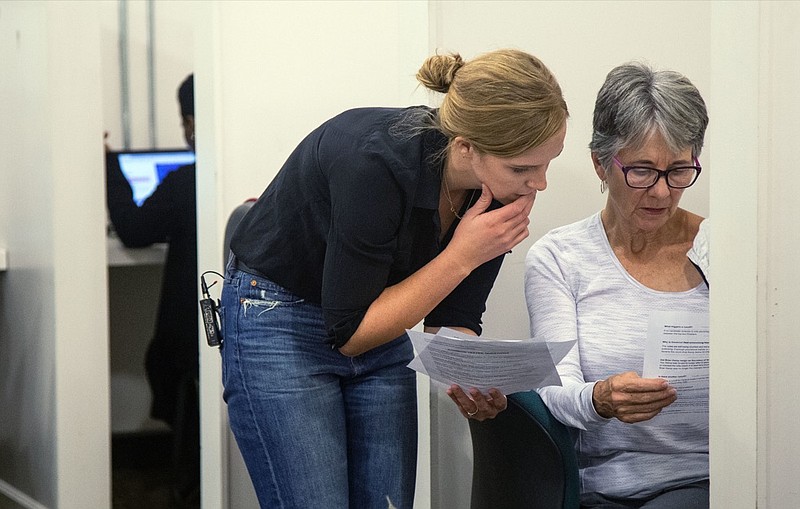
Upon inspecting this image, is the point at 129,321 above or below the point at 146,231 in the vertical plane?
below

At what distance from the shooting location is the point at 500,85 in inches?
51.3

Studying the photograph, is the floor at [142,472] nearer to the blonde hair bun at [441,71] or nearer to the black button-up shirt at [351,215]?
the black button-up shirt at [351,215]

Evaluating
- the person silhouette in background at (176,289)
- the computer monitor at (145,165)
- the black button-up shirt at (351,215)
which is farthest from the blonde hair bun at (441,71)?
the computer monitor at (145,165)

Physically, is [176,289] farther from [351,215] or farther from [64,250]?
[351,215]

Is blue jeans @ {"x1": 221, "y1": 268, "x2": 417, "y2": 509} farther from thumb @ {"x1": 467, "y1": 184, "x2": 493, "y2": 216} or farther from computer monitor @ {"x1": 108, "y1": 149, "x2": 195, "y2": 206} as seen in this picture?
computer monitor @ {"x1": 108, "y1": 149, "x2": 195, "y2": 206}

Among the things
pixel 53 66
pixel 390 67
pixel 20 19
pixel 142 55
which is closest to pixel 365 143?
pixel 390 67

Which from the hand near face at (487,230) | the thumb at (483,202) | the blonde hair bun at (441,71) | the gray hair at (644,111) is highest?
Result: the blonde hair bun at (441,71)

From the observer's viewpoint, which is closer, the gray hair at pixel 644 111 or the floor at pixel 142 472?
the gray hair at pixel 644 111

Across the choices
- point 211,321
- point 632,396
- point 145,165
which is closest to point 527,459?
point 632,396

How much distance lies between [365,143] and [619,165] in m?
0.48

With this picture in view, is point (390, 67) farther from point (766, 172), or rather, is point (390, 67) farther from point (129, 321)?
point (129, 321)

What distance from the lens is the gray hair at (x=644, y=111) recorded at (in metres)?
1.50

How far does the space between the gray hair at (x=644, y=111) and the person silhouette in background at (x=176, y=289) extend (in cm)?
167

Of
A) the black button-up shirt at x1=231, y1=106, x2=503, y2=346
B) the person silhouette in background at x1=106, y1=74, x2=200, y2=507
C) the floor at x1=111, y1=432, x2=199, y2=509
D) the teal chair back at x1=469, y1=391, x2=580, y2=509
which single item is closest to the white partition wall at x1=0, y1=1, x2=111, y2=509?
the person silhouette in background at x1=106, y1=74, x2=200, y2=507
